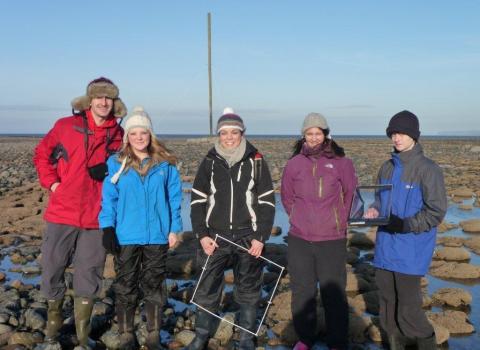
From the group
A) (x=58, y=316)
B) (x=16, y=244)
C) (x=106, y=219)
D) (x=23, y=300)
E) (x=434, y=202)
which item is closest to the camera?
(x=434, y=202)

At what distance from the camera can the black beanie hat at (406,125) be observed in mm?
4383

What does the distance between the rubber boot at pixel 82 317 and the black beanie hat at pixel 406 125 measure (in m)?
3.35

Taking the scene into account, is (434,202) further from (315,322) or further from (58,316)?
(58,316)

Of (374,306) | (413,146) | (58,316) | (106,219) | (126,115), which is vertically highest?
(126,115)

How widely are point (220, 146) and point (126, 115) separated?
1009 millimetres

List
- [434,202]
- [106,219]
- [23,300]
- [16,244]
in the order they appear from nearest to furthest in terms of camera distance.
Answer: [434,202] → [106,219] → [23,300] → [16,244]

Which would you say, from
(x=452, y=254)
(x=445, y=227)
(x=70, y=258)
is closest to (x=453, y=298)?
(x=452, y=254)

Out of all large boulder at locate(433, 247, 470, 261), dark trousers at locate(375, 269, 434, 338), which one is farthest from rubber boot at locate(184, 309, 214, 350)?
large boulder at locate(433, 247, 470, 261)

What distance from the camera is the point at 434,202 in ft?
14.0

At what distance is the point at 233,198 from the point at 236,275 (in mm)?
827

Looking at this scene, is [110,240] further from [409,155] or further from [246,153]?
[409,155]

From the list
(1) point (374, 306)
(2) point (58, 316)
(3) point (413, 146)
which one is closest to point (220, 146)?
(3) point (413, 146)

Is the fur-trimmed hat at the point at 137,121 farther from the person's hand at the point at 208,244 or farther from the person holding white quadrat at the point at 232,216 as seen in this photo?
the person's hand at the point at 208,244

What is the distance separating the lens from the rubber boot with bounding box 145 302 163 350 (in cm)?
488
